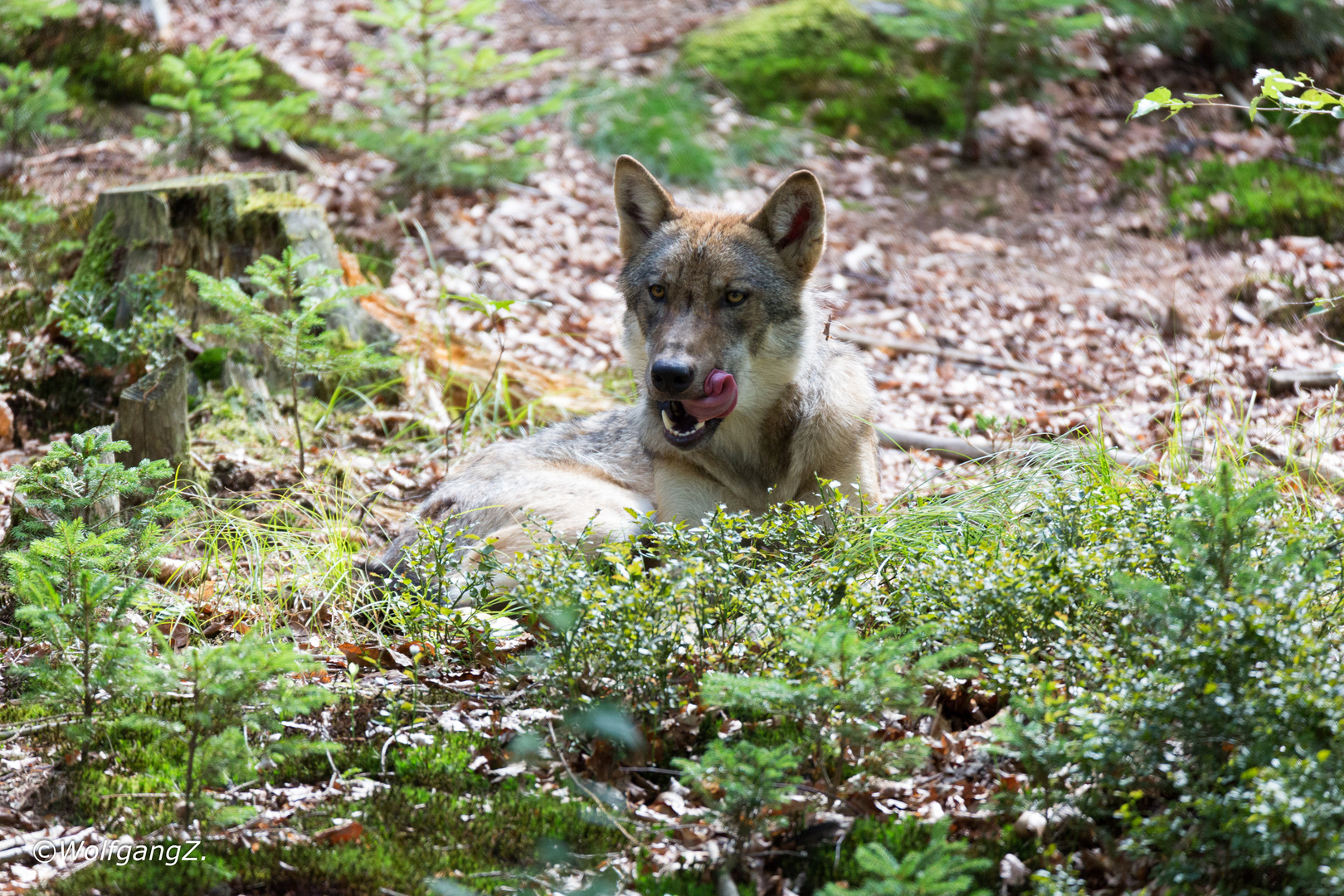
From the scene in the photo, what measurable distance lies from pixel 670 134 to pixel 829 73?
2.57 metres

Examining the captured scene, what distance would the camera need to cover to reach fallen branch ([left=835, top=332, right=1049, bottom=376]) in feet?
27.0

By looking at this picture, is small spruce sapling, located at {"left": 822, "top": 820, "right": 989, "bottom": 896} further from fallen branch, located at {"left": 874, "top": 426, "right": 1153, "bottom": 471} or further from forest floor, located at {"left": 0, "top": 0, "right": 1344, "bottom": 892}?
fallen branch, located at {"left": 874, "top": 426, "right": 1153, "bottom": 471}

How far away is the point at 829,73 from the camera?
482 inches

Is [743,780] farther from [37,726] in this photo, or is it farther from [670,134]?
[670,134]

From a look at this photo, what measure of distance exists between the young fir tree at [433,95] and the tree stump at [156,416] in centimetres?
424

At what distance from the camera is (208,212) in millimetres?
7117

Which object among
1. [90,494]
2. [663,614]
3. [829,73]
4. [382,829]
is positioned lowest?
[382,829]

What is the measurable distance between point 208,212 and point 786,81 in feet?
24.3

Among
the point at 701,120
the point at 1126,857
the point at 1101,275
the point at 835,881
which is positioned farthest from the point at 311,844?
the point at 701,120

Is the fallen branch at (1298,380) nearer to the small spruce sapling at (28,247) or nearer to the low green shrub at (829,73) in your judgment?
the low green shrub at (829,73)

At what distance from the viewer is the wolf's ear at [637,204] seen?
5.43 metres

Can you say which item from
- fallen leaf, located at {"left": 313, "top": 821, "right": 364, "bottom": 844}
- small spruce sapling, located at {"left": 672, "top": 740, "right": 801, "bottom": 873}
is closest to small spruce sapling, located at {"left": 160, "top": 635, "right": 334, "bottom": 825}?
fallen leaf, located at {"left": 313, "top": 821, "right": 364, "bottom": 844}

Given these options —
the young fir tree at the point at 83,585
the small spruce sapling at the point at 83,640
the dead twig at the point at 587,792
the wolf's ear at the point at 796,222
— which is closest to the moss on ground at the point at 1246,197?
the wolf's ear at the point at 796,222

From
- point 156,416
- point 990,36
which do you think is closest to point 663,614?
point 156,416
